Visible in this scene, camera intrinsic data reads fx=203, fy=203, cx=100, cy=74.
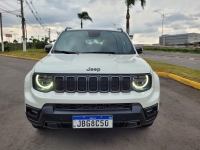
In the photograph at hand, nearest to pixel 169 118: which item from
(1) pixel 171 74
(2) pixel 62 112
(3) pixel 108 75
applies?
(3) pixel 108 75

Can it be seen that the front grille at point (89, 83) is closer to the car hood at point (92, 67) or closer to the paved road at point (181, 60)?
the car hood at point (92, 67)

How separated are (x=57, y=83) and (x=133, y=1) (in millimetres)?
22853

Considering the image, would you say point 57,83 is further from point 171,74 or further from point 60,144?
point 171,74

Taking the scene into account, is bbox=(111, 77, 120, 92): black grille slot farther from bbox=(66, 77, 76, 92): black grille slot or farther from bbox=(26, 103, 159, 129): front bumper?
bbox=(66, 77, 76, 92): black grille slot

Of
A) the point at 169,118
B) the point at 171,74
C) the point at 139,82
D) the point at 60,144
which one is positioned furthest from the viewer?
the point at 171,74

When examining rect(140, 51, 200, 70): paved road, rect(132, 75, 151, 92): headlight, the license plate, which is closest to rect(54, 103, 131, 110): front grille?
the license plate

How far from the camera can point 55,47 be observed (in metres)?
4.00

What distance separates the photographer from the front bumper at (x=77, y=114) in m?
2.51

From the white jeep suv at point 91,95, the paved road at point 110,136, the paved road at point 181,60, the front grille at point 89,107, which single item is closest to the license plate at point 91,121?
the white jeep suv at point 91,95

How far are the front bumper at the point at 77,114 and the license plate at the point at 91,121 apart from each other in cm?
5

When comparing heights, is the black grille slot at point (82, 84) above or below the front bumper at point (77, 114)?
above

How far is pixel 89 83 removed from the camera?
262cm

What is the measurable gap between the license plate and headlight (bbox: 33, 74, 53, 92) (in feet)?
1.80

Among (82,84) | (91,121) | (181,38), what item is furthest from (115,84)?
(181,38)
